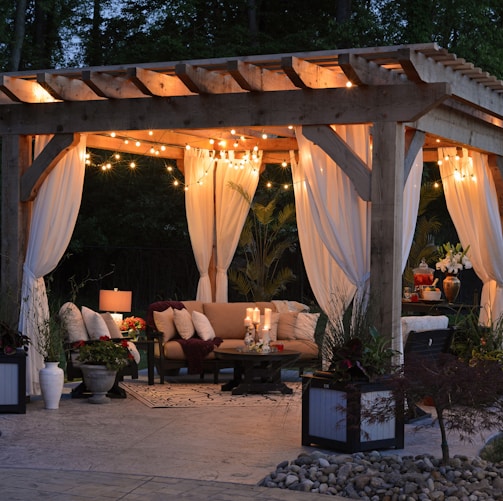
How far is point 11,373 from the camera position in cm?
917

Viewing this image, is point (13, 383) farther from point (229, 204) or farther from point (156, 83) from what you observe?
point (229, 204)

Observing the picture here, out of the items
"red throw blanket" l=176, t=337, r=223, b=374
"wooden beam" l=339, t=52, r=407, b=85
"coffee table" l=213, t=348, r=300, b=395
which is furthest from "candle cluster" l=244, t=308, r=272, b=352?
"wooden beam" l=339, t=52, r=407, b=85

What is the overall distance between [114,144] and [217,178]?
5.34 ft

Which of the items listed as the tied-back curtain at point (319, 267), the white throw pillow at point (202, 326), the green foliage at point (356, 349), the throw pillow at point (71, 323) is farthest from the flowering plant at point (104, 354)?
the green foliage at point (356, 349)

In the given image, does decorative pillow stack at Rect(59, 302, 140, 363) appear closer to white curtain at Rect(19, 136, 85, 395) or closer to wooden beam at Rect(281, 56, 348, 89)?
white curtain at Rect(19, 136, 85, 395)

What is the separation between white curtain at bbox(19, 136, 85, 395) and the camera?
1024cm

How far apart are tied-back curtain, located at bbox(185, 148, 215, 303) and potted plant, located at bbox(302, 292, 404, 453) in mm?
5504

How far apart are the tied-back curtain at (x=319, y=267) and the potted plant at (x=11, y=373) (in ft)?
9.21

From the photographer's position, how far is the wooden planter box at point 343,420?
758 cm

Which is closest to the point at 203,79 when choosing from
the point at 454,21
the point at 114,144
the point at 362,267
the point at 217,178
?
the point at 362,267

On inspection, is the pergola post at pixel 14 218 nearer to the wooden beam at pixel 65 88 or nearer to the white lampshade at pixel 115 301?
the wooden beam at pixel 65 88

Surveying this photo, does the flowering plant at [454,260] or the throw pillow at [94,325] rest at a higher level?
the flowering plant at [454,260]

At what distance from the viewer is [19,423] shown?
8.77 meters

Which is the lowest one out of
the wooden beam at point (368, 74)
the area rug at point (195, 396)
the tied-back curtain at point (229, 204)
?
the area rug at point (195, 396)
